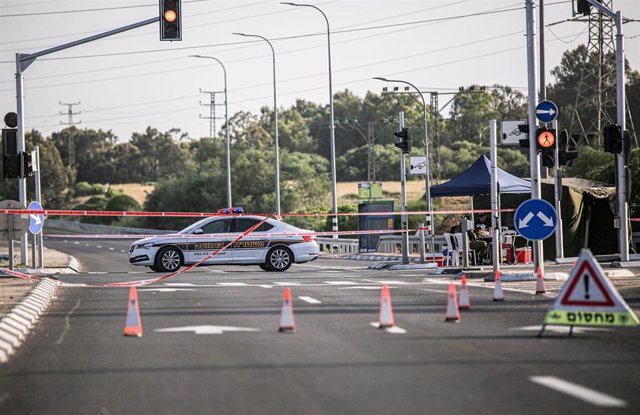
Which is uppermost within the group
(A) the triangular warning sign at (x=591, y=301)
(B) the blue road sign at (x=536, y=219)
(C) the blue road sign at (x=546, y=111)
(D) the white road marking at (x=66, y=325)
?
(C) the blue road sign at (x=546, y=111)

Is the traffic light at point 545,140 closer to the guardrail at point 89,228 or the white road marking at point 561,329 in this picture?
the white road marking at point 561,329

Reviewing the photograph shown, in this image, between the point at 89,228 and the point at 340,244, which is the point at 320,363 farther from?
the point at 89,228

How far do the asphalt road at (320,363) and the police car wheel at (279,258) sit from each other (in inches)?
466

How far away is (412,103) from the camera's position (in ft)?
449

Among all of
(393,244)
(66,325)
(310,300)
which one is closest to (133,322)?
(66,325)

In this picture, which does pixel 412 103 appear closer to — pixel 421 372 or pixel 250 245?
pixel 250 245

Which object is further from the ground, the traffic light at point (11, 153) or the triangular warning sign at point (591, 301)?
the traffic light at point (11, 153)

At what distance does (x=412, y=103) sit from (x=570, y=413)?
5112 inches

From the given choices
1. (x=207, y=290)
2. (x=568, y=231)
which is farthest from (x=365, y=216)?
(x=207, y=290)

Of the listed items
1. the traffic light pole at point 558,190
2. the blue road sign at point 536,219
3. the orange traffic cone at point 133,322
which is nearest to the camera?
the orange traffic cone at point 133,322

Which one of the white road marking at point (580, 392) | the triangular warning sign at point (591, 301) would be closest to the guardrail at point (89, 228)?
the triangular warning sign at point (591, 301)

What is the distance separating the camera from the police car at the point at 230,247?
3047cm

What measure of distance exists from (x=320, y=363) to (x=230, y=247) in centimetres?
1956

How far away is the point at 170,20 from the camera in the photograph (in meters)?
25.4
